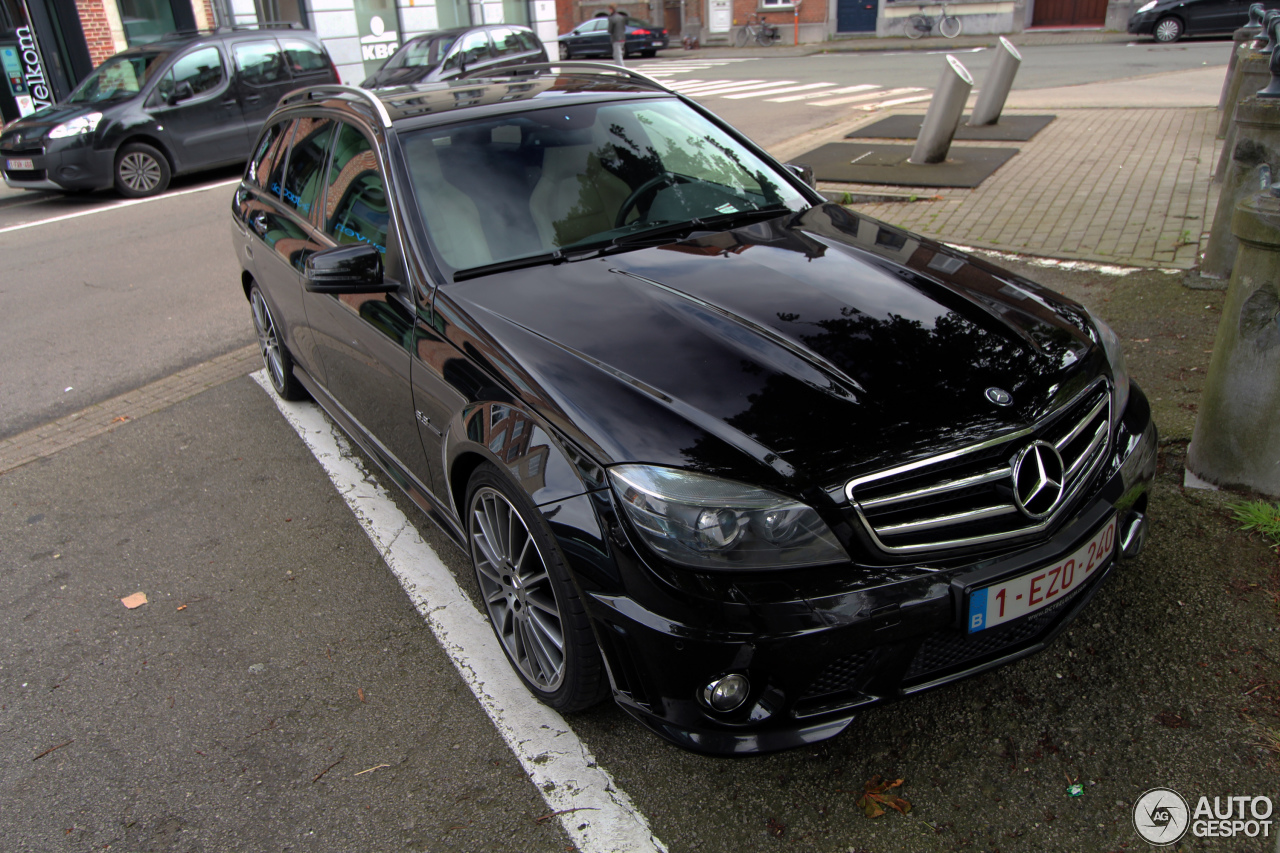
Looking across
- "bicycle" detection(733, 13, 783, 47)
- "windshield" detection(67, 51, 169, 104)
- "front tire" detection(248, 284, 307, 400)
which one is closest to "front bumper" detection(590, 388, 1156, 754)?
"front tire" detection(248, 284, 307, 400)

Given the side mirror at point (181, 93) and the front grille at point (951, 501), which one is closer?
the front grille at point (951, 501)

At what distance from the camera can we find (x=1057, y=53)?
22.8m

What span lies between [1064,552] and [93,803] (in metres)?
2.73

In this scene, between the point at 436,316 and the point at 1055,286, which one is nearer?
the point at 436,316

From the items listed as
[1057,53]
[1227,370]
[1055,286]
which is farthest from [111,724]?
[1057,53]

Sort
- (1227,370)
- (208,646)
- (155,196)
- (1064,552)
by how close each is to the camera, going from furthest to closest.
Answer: (155,196)
(1227,370)
(208,646)
(1064,552)

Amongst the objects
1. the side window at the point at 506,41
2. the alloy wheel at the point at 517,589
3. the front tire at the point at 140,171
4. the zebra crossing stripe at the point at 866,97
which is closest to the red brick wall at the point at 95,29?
the front tire at the point at 140,171

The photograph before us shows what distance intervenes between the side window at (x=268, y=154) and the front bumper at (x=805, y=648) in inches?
135

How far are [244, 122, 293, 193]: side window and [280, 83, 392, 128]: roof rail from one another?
0.51 feet

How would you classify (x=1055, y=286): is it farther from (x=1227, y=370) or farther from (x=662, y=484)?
(x=662, y=484)

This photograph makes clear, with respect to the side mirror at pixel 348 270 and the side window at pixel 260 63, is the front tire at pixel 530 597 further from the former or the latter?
the side window at pixel 260 63

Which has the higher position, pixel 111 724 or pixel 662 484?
pixel 662 484

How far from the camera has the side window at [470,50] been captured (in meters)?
15.6

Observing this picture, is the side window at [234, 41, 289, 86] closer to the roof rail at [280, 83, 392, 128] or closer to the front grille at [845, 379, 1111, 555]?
Result: the roof rail at [280, 83, 392, 128]
